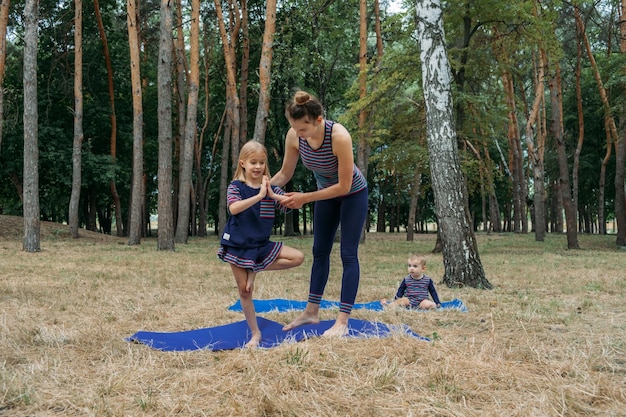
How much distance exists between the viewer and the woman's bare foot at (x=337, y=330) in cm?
405

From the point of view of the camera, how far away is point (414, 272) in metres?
5.71

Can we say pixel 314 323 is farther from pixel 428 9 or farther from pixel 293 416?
pixel 428 9

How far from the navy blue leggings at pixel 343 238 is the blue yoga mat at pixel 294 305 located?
1.04 m

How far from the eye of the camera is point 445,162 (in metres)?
7.66

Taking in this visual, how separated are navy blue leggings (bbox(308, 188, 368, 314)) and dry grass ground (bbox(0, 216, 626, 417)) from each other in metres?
0.55

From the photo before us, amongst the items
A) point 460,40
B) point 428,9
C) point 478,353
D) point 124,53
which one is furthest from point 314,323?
point 124,53

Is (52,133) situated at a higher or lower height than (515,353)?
higher

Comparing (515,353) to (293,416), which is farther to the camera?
(515,353)

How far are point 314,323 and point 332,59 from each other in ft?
67.1

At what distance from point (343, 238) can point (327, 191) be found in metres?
0.48

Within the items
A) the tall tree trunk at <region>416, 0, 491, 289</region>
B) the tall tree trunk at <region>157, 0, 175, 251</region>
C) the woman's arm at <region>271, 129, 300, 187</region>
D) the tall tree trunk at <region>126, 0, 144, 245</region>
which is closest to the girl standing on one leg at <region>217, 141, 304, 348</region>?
the woman's arm at <region>271, 129, 300, 187</region>

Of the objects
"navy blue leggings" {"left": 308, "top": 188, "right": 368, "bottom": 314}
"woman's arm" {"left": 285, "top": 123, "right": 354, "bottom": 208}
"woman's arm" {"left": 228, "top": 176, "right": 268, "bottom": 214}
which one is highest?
"woman's arm" {"left": 285, "top": 123, "right": 354, "bottom": 208}

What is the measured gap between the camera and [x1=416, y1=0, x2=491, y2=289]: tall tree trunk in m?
7.57

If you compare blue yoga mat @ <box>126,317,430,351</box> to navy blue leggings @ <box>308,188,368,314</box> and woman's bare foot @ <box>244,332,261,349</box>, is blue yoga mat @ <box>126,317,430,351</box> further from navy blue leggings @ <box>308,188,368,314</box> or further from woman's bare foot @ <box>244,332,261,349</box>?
navy blue leggings @ <box>308,188,368,314</box>
